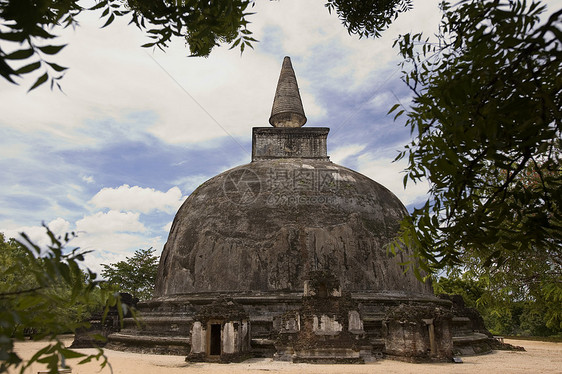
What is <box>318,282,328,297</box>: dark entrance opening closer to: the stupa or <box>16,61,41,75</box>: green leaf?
the stupa

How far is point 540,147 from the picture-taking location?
2.47 metres

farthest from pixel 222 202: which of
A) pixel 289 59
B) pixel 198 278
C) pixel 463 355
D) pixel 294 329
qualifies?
pixel 289 59

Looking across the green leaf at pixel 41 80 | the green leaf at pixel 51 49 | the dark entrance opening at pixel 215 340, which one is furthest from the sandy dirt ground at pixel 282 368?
the green leaf at pixel 51 49

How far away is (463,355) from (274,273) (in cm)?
609

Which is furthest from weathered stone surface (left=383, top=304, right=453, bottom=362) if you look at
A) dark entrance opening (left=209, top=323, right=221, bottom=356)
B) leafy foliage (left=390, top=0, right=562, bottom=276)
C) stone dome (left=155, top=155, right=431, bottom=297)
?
leafy foliage (left=390, top=0, right=562, bottom=276)

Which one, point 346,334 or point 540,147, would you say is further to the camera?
point 346,334

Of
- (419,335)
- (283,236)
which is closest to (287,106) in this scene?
(283,236)

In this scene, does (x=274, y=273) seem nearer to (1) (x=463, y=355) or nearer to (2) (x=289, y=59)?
(1) (x=463, y=355)

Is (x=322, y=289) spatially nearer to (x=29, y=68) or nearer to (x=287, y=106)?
(x=29, y=68)

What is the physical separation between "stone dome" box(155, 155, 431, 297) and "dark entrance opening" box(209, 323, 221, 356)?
1.65m

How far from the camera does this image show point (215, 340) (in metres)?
11.2

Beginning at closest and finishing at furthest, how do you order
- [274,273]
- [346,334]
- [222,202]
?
1. [346,334]
2. [274,273]
3. [222,202]

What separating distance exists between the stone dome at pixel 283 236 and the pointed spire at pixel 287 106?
501cm

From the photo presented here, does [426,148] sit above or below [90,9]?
below
